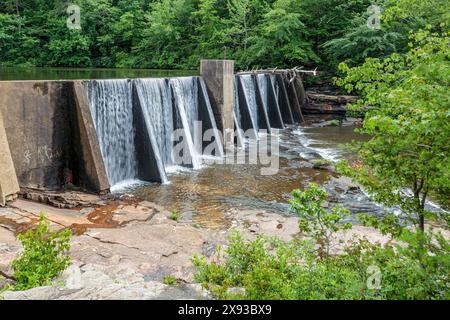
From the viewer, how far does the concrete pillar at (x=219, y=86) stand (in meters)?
17.6

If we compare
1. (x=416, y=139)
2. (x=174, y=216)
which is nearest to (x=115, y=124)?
(x=174, y=216)

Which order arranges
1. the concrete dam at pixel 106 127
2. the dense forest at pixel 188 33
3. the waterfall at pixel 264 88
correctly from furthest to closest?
the dense forest at pixel 188 33 < the waterfall at pixel 264 88 < the concrete dam at pixel 106 127

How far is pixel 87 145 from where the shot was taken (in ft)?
35.8

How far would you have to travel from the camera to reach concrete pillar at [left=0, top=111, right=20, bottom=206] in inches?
333

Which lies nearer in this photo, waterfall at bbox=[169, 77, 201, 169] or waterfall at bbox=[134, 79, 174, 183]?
waterfall at bbox=[134, 79, 174, 183]

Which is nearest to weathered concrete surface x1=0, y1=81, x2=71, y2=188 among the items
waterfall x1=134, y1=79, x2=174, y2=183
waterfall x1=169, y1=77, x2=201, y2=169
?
waterfall x1=134, y1=79, x2=174, y2=183

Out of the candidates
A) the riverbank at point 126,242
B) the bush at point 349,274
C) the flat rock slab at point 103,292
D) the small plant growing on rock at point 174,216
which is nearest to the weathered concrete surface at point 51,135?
the riverbank at point 126,242

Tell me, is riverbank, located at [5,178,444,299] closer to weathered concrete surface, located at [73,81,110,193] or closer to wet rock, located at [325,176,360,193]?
weathered concrete surface, located at [73,81,110,193]

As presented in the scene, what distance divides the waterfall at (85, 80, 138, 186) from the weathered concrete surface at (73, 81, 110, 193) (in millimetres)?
798

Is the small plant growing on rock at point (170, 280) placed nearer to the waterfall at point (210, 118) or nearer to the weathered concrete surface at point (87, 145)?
the weathered concrete surface at point (87, 145)

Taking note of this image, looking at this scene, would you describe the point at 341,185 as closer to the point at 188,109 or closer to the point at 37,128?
the point at 188,109

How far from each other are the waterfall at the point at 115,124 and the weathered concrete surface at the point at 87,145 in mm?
798

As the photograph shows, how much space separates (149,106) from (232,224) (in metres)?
6.61
